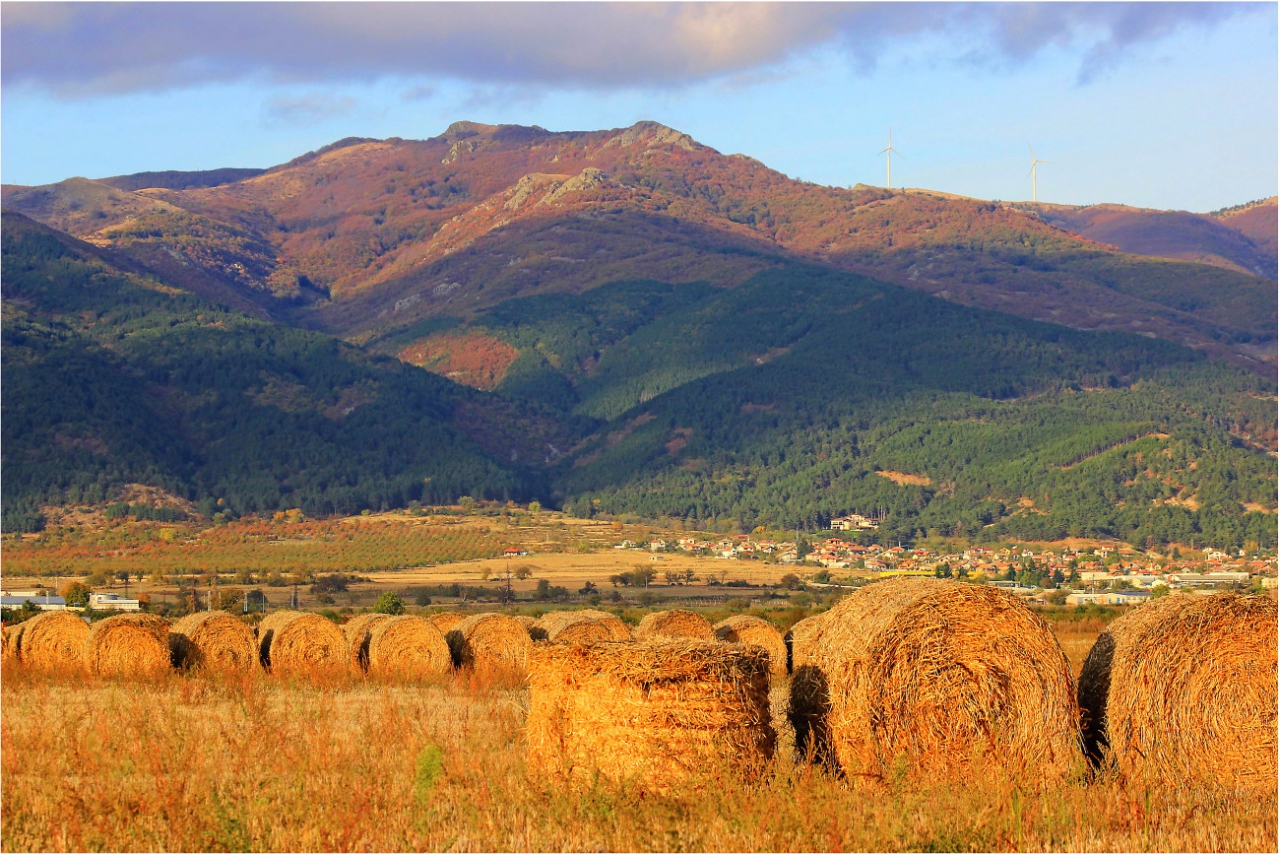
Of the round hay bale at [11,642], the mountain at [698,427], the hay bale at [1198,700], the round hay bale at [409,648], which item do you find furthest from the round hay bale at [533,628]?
the mountain at [698,427]

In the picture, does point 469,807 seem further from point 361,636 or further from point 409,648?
point 361,636

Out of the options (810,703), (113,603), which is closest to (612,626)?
(810,703)

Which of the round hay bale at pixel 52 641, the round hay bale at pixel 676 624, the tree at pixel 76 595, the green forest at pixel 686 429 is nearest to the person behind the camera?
the round hay bale at pixel 676 624

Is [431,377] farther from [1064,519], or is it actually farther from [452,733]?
[452,733]

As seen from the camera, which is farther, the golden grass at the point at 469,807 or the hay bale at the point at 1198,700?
the hay bale at the point at 1198,700

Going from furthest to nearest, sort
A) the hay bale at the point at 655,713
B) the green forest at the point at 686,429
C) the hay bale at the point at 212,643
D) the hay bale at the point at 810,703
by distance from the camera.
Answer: the green forest at the point at 686,429 → the hay bale at the point at 212,643 → the hay bale at the point at 810,703 → the hay bale at the point at 655,713

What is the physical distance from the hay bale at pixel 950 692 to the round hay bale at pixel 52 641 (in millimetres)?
18890

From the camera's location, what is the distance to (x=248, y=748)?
12.3 m

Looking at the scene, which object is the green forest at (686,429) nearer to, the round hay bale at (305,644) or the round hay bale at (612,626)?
the round hay bale at (305,644)

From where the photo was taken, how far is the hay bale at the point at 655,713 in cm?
1176

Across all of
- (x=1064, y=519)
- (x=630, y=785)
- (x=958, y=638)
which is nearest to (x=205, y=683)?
(x=630, y=785)

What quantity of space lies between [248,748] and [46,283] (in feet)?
616

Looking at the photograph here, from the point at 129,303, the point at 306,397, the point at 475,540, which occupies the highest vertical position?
the point at 129,303

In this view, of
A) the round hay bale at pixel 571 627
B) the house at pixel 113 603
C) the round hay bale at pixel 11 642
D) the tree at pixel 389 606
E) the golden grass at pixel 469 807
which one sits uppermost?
the golden grass at pixel 469 807
